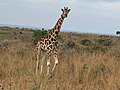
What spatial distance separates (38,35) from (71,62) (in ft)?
36.9

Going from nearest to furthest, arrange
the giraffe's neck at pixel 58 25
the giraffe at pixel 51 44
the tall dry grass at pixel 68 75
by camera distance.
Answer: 1. the tall dry grass at pixel 68 75
2. the giraffe at pixel 51 44
3. the giraffe's neck at pixel 58 25

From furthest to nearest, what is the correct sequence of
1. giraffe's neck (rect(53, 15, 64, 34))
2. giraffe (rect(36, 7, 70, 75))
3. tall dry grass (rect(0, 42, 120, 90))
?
giraffe's neck (rect(53, 15, 64, 34)), giraffe (rect(36, 7, 70, 75)), tall dry grass (rect(0, 42, 120, 90))

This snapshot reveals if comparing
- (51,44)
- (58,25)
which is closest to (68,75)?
(51,44)

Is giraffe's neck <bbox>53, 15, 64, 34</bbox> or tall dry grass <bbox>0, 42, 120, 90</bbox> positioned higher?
giraffe's neck <bbox>53, 15, 64, 34</bbox>

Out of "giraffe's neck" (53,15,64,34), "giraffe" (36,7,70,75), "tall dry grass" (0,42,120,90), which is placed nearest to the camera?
"tall dry grass" (0,42,120,90)

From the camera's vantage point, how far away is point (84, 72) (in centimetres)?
810

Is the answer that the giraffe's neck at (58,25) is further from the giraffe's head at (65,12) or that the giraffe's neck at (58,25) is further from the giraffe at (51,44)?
the giraffe's head at (65,12)

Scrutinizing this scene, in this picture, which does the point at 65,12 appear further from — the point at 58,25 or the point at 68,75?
the point at 68,75

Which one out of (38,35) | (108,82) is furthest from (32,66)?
(38,35)

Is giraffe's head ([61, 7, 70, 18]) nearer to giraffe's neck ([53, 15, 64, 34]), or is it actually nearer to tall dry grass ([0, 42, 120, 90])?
giraffe's neck ([53, 15, 64, 34])

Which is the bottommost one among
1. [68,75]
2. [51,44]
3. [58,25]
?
[68,75]

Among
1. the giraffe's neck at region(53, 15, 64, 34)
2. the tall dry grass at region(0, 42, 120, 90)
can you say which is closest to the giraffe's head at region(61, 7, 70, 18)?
the giraffe's neck at region(53, 15, 64, 34)

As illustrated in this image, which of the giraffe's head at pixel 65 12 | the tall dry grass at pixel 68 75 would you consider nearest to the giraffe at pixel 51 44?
the giraffe's head at pixel 65 12

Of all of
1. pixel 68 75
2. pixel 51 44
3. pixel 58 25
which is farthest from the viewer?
pixel 58 25
